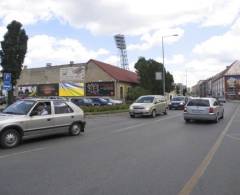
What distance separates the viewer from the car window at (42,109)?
37.6 feet

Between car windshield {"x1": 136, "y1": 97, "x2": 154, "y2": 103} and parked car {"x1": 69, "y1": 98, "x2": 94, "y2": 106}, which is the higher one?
car windshield {"x1": 136, "y1": 97, "x2": 154, "y2": 103}

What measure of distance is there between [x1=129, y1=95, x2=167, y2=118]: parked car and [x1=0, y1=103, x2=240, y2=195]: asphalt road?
12.5m

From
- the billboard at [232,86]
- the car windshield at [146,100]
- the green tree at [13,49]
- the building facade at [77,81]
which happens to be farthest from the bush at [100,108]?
the billboard at [232,86]

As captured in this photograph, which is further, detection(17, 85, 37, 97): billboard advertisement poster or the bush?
detection(17, 85, 37, 97): billboard advertisement poster

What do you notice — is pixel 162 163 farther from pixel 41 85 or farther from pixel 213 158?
pixel 41 85

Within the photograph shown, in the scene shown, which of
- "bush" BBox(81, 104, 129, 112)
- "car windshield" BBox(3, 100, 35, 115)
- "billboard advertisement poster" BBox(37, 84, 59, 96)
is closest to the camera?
"car windshield" BBox(3, 100, 35, 115)

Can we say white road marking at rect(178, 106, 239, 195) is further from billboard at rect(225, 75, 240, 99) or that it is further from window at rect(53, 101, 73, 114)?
billboard at rect(225, 75, 240, 99)

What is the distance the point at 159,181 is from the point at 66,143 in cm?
551

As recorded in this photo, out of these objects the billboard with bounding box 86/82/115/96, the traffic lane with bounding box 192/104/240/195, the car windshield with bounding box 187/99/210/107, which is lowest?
the traffic lane with bounding box 192/104/240/195

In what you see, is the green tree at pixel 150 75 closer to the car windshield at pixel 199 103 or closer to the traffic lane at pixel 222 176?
the car windshield at pixel 199 103

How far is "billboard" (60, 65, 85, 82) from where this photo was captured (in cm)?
6194

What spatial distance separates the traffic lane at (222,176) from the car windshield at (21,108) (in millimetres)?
6352

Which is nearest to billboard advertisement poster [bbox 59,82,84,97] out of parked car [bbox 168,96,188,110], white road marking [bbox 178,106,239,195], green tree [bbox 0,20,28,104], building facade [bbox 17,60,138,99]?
building facade [bbox 17,60,138,99]

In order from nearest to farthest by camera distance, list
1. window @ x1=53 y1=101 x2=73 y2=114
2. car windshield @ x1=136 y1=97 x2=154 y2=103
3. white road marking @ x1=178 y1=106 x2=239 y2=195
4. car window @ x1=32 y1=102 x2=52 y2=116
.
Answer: white road marking @ x1=178 y1=106 x2=239 y2=195
car window @ x1=32 y1=102 x2=52 y2=116
window @ x1=53 y1=101 x2=73 y2=114
car windshield @ x1=136 y1=97 x2=154 y2=103
